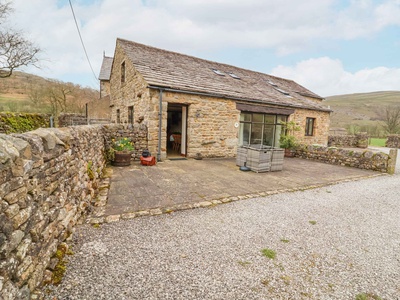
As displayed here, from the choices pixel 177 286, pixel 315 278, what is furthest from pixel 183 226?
pixel 315 278

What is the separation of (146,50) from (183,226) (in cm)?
1111

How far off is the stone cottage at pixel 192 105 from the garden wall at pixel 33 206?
5733mm

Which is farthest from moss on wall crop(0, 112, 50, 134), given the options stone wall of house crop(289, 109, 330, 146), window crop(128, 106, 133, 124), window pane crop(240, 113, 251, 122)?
stone wall of house crop(289, 109, 330, 146)

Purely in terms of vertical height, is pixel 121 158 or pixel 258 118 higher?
pixel 258 118

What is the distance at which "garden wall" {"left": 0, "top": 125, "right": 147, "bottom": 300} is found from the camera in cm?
142

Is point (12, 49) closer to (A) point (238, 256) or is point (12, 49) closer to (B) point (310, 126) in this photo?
(A) point (238, 256)

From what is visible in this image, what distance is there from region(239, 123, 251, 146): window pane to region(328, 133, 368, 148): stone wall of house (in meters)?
12.4

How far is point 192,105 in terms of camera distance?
9133 mm

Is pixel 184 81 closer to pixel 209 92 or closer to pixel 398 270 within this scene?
pixel 209 92

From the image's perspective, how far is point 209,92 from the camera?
934 centimetres

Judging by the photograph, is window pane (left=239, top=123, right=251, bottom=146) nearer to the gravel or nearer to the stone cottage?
the stone cottage

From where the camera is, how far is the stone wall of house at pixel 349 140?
63.3 ft

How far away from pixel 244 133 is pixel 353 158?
16.9 feet

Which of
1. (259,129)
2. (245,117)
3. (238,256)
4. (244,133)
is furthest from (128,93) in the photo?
(238,256)
